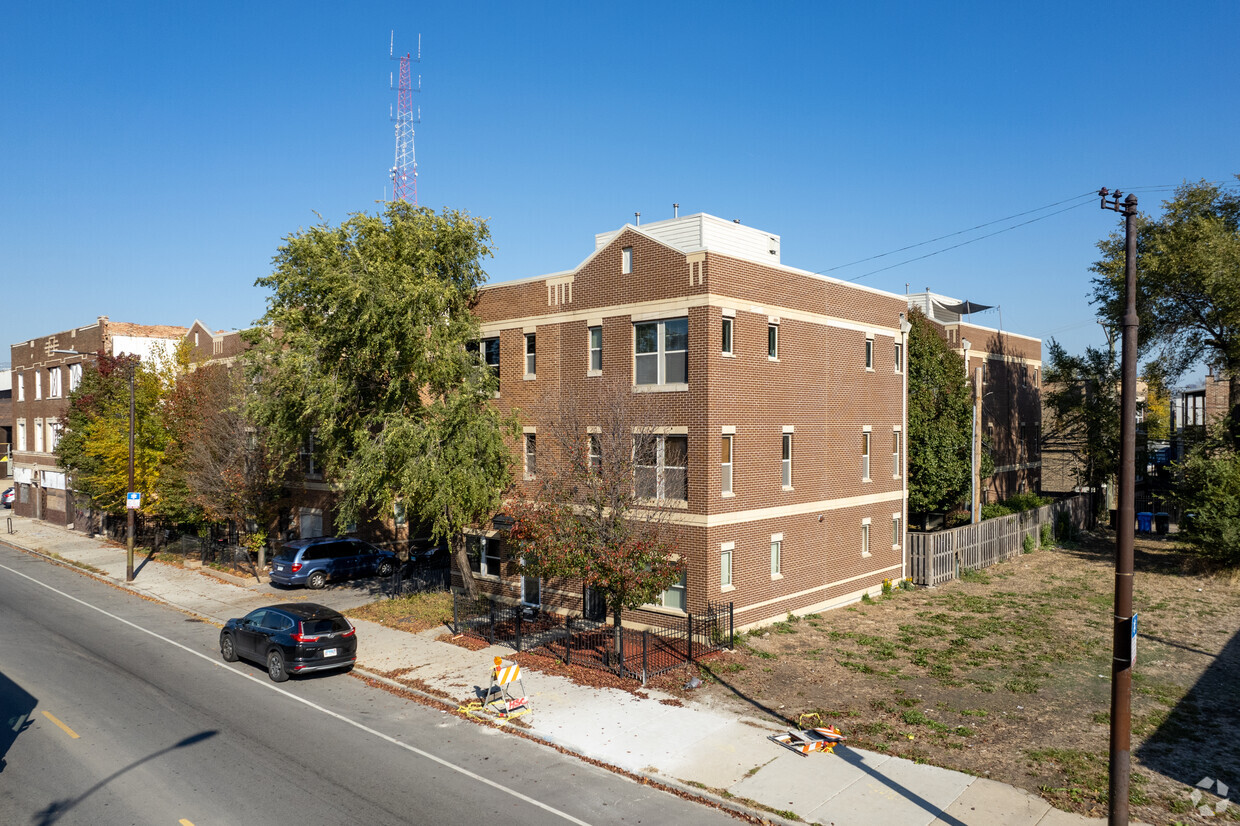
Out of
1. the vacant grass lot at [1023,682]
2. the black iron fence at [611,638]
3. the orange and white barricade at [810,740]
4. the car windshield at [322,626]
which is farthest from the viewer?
the black iron fence at [611,638]

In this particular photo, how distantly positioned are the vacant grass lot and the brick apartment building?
4263 cm

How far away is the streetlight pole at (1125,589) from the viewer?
9844mm

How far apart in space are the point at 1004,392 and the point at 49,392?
6197 cm

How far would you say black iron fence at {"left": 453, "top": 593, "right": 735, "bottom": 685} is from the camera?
1847 centimetres

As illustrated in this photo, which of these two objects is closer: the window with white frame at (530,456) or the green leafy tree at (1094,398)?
the window with white frame at (530,456)

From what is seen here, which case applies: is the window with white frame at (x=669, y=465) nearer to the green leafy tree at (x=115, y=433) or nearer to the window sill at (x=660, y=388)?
the window sill at (x=660, y=388)

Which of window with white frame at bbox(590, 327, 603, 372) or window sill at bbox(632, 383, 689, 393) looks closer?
window sill at bbox(632, 383, 689, 393)

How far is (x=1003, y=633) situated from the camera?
70.6 ft

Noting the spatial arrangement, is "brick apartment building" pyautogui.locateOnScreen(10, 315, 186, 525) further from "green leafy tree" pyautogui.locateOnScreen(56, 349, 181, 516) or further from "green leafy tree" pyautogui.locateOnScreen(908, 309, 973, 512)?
"green leafy tree" pyautogui.locateOnScreen(908, 309, 973, 512)

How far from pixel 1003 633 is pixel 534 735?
46.3 feet

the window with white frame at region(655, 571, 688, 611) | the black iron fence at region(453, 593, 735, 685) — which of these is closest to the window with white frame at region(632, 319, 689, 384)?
the window with white frame at region(655, 571, 688, 611)


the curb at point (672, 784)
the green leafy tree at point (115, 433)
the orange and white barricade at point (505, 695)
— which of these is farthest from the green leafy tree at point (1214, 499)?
the green leafy tree at point (115, 433)

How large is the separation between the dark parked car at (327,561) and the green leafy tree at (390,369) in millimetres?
6066

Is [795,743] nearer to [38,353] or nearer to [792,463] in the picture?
[792,463]
